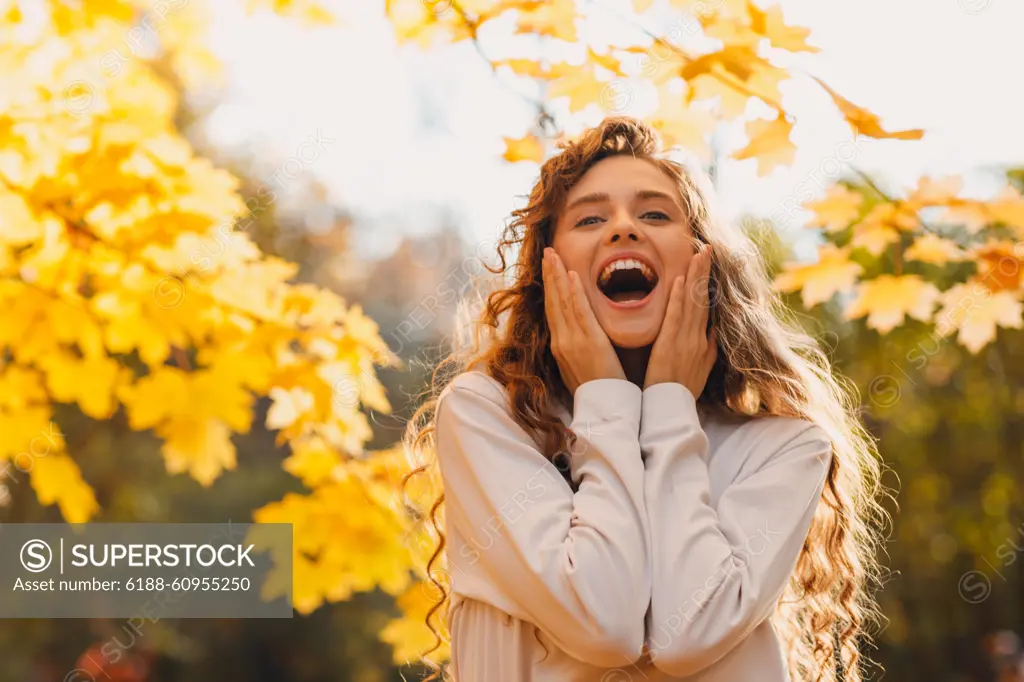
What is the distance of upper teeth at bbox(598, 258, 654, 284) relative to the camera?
1617 millimetres

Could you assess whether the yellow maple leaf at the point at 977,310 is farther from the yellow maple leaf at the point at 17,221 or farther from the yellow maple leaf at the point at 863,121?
the yellow maple leaf at the point at 17,221

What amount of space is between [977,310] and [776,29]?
981mm

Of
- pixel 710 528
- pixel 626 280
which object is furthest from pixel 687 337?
pixel 710 528

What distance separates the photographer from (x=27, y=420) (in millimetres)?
2270

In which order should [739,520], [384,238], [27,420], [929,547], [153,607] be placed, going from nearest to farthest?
[739,520], [27,420], [153,607], [929,547], [384,238]

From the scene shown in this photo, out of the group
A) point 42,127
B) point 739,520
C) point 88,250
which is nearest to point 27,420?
point 88,250

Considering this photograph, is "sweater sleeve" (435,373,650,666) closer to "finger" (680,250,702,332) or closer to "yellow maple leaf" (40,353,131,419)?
"finger" (680,250,702,332)

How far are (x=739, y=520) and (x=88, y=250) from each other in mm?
1564

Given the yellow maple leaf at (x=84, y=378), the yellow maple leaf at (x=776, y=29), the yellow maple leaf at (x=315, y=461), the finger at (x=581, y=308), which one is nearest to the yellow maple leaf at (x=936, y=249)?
the yellow maple leaf at (x=776, y=29)

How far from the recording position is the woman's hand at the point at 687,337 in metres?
1.58

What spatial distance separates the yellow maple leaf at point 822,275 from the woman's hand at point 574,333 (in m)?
1.01

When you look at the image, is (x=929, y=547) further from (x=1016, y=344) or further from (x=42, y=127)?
(x=42, y=127)

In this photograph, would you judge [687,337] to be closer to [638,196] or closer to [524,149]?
[638,196]

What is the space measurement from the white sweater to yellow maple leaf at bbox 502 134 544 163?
70 centimetres
